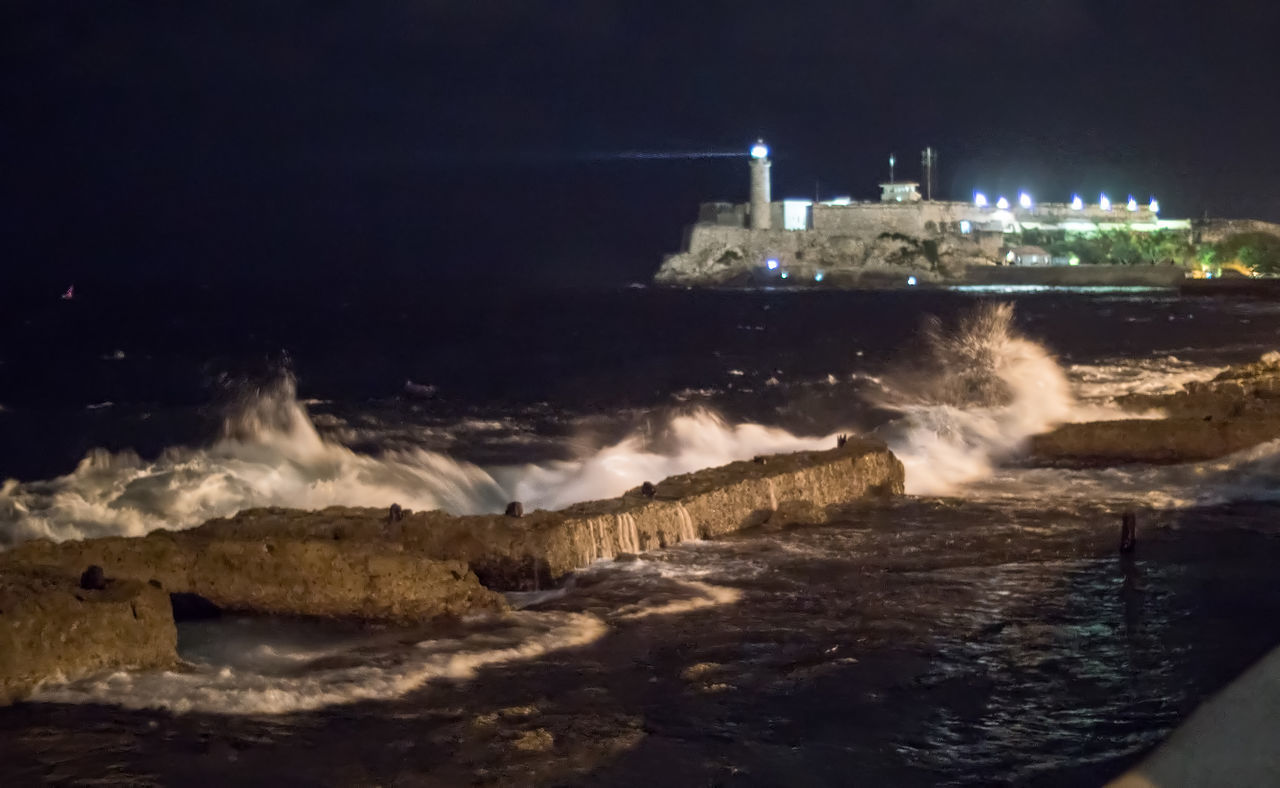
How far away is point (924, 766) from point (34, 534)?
9.90 m

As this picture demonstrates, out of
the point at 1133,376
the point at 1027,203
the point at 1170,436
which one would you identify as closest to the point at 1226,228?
the point at 1027,203

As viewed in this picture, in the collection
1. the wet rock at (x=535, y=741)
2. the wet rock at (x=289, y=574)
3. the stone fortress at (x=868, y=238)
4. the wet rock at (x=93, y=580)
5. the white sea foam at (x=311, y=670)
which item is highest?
the stone fortress at (x=868, y=238)

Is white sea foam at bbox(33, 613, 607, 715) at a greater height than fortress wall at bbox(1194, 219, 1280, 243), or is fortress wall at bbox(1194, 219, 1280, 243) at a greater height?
fortress wall at bbox(1194, 219, 1280, 243)

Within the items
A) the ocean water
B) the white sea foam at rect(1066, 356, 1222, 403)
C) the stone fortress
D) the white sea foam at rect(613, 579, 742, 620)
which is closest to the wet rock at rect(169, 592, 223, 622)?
the ocean water

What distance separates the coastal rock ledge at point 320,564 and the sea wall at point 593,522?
0.5 inches

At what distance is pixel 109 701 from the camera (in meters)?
7.23

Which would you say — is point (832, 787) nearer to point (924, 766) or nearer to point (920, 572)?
point (924, 766)

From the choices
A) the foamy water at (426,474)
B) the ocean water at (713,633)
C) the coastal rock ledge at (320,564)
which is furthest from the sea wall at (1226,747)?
the foamy water at (426,474)

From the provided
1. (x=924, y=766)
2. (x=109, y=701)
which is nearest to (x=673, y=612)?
(x=924, y=766)

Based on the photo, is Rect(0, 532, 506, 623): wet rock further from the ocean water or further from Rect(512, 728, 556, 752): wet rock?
Rect(512, 728, 556, 752): wet rock

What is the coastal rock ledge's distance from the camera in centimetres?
753

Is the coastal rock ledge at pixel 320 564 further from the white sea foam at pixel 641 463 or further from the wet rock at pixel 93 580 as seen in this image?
the white sea foam at pixel 641 463

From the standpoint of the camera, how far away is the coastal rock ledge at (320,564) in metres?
7.53

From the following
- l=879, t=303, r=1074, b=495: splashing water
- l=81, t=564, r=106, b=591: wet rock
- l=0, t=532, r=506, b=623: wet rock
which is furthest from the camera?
l=879, t=303, r=1074, b=495: splashing water
